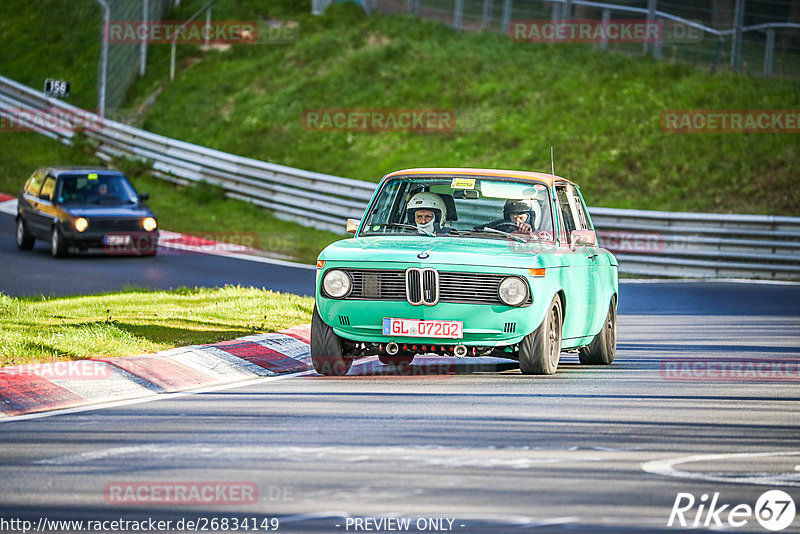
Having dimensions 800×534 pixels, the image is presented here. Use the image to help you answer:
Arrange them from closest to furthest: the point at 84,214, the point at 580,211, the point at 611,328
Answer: the point at 611,328 < the point at 580,211 < the point at 84,214

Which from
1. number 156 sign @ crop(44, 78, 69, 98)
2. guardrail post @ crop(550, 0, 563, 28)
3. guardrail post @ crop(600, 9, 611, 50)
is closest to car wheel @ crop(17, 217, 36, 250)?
number 156 sign @ crop(44, 78, 69, 98)

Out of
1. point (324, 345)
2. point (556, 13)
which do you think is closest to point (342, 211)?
point (556, 13)

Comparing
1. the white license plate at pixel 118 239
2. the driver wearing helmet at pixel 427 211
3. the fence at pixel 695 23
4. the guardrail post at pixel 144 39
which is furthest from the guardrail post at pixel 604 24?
Answer: the driver wearing helmet at pixel 427 211

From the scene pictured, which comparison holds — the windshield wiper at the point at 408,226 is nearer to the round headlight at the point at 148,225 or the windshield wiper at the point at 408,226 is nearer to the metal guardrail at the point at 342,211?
the round headlight at the point at 148,225

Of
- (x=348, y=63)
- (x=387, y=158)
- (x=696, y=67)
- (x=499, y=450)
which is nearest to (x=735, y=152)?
(x=696, y=67)

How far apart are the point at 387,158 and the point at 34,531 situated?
96.1 feet

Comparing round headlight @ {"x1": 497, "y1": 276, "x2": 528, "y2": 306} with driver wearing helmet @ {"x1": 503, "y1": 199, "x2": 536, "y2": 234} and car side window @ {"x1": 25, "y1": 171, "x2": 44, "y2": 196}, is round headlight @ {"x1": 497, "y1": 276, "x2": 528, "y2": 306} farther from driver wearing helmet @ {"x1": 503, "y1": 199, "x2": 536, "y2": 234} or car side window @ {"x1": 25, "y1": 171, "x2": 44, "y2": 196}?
car side window @ {"x1": 25, "y1": 171, "x2": 44, "y2": 196}

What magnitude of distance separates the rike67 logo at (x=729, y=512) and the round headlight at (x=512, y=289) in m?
4.18

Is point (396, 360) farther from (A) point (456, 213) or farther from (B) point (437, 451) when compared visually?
(B) point (437, 451)

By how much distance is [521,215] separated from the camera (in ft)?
39.2

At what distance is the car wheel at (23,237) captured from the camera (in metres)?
24.9

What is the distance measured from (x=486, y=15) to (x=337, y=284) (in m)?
33.9

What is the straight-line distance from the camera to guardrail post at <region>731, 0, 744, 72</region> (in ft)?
107

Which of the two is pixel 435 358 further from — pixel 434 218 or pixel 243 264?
pixel 243 264
